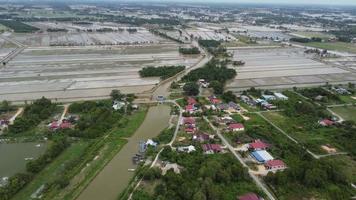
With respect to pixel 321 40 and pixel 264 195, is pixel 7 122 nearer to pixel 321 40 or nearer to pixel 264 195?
pixel 264 195

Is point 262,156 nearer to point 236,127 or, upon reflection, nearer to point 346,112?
point 236,127

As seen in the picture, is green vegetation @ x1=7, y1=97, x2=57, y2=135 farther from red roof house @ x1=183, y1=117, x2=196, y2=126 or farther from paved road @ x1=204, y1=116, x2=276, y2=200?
paved road @ x1=204, y1=116, x2=276, y2=200

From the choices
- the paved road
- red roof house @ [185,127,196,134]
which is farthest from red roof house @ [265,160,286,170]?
red roof house @ [185,127,196,134]

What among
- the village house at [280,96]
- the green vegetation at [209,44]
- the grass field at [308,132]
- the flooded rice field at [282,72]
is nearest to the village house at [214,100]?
the flooded rice field at [282,72]

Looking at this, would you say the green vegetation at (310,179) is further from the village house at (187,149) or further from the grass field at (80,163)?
the grass field at (80,163)

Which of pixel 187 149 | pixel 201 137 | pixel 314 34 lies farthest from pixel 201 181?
pixel 314 34
